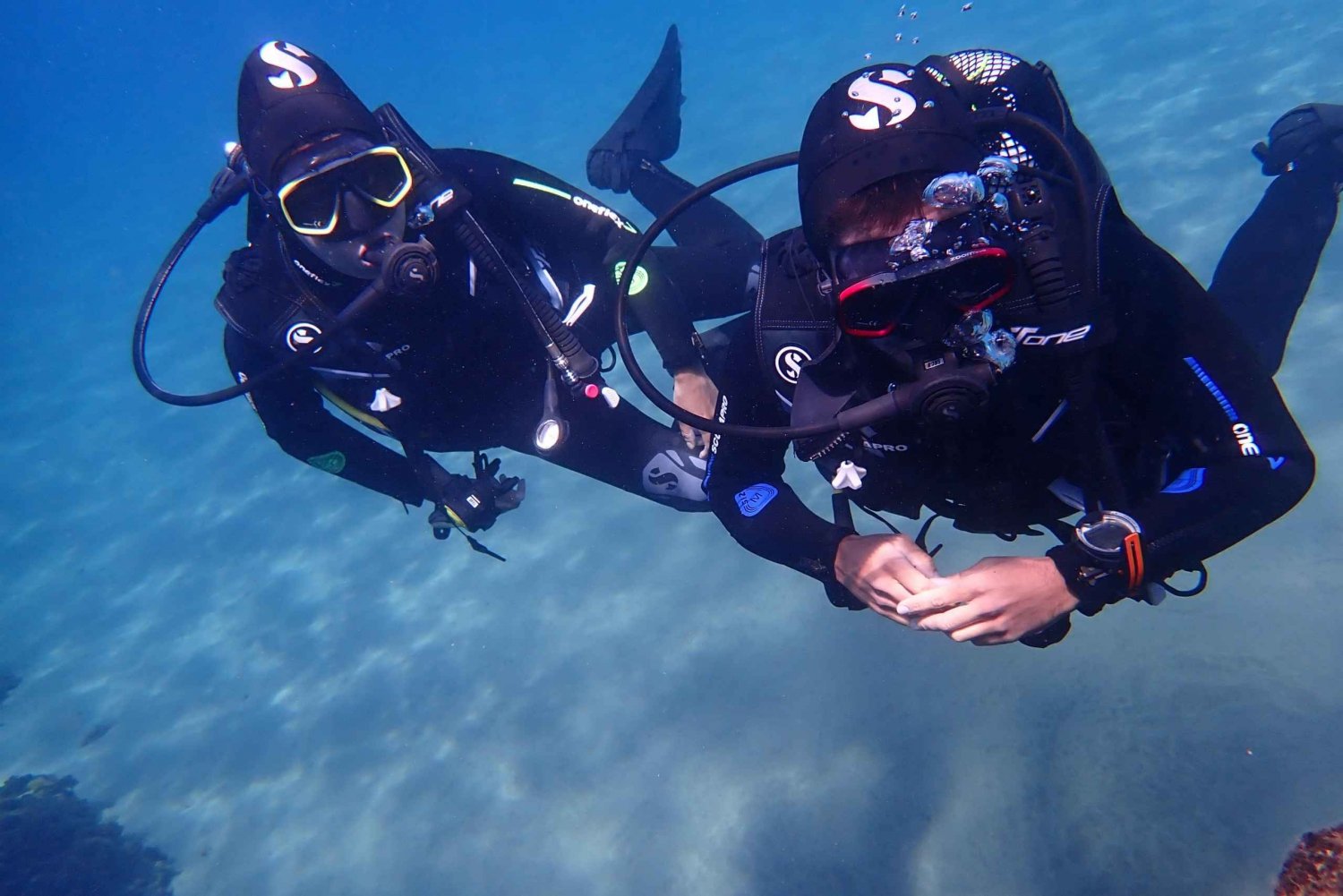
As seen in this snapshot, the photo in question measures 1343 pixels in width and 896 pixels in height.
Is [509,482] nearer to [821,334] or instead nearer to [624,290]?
[624,290]

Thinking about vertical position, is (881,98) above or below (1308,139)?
above

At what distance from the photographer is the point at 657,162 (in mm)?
8508

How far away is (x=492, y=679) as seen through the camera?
938 cm

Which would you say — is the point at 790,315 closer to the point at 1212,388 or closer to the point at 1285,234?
the point at 1212,388

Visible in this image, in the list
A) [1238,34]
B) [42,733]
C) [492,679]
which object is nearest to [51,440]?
[42,733]

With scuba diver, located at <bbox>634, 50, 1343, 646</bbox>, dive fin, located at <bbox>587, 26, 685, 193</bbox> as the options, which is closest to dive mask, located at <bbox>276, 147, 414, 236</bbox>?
scuba diver, located at <bbox>634, 50, 1343, 646</bbox>

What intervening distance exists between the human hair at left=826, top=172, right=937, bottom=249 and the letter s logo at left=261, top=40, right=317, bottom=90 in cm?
341

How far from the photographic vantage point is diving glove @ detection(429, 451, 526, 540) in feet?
16.2

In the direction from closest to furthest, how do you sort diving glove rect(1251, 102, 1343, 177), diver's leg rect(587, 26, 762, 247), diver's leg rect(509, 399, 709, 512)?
diver's leg rect(509, 399, 709, 512) < diving glove rect(1251, 102, 1343, 177) < diver's leg rect(587, 26, 762, 247)

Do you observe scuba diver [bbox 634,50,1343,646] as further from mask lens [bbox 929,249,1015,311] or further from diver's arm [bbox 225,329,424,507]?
diver's arm [bbox 225,329,424,507]

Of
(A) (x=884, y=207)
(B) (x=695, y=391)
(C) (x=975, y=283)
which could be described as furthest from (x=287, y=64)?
(C) (x=975, y=283)

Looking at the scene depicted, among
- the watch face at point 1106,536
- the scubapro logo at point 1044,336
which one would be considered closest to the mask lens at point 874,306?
the scubapro logo at point 1044,336

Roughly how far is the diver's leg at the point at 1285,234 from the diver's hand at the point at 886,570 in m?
3.93

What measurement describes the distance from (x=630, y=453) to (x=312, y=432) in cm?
228
